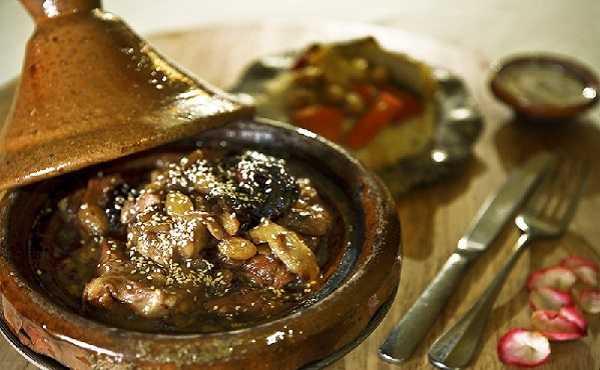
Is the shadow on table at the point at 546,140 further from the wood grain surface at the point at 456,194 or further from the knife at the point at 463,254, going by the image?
the knife at the point at 463,254

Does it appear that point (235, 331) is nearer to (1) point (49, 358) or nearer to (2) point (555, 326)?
(1) point (49, 358)

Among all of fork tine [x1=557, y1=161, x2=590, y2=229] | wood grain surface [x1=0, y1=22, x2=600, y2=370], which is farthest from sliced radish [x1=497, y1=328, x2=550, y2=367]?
fork tine [x1=557, y1=161, x2=590, y2=229]

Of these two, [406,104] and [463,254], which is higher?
[406,104]

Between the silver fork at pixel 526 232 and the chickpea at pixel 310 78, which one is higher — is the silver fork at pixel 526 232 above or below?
below

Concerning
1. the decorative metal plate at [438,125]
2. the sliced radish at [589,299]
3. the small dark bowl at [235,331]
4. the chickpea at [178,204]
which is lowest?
the sliced radish at [589,299]

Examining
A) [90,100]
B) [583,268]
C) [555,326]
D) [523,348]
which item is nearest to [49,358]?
[90,100]

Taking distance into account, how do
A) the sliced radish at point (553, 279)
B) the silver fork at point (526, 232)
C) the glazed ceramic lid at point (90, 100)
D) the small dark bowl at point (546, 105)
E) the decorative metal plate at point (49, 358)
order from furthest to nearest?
the small dark bowl at point (546, 105)
the sliced radish at point (553, 279)
the silver fork at point (526, 232)
the glazed ceramic lid at point (90, 100)
the decorative metal plate at point (49, 358)

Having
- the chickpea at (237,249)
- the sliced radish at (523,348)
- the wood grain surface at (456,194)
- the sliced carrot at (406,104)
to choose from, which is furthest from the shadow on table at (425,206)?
the chickpea at (237,249)
